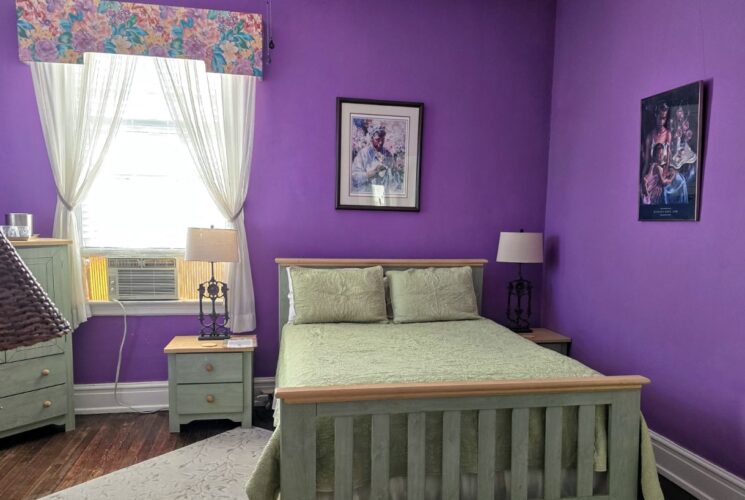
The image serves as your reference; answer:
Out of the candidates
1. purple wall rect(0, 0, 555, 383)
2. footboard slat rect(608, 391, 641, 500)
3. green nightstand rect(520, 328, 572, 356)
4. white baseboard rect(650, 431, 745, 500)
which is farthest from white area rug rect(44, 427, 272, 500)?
white baseboard rect(650, 431, 745, 500)

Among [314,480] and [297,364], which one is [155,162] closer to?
[297,364]

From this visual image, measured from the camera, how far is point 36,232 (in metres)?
2.88

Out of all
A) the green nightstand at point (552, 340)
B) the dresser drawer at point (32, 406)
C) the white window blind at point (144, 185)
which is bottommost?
the dresser drawer at point (32, 406)

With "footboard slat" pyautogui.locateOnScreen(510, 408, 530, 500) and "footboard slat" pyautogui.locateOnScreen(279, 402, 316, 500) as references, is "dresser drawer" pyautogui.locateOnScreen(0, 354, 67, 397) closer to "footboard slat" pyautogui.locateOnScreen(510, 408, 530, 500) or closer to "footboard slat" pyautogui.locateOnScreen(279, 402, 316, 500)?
"footboard slat" pyautogui.locateOnScreen(279, 402, 316, 500)

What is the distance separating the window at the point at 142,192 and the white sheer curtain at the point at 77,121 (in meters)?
0.07

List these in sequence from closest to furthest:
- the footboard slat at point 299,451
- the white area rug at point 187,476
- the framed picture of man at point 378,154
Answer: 1. the footboard slat at point 299,451
2. the white area rug at point 187,476
3. the framed picture of man at point 378,154

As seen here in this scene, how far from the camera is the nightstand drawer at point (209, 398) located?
271 cm

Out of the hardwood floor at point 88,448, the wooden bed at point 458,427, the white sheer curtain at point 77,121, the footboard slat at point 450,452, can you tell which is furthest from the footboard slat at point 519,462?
the white sheer curtain at point 77,121

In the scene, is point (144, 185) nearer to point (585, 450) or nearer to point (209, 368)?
point (209, 368)

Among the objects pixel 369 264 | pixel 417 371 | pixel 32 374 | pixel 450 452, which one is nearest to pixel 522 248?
pixel 369 264

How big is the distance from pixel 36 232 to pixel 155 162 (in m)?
0.82

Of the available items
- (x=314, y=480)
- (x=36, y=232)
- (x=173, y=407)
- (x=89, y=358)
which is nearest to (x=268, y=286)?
(x=173, y=407)

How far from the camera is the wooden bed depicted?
4.99 feet

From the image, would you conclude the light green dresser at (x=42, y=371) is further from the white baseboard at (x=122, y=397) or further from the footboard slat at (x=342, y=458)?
the footboard slat at (x=342, y=458)
